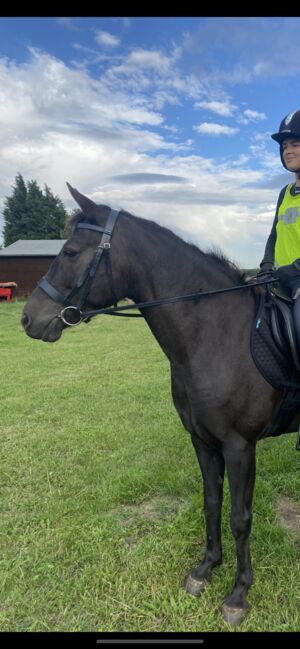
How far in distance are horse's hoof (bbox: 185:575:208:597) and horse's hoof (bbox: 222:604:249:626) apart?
0.22 metres

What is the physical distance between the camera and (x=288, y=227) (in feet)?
9.21

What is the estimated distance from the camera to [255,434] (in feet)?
8.32

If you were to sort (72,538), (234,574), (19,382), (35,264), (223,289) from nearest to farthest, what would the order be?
(223,289), (234,574), (72,538), (19,382), (35,264)

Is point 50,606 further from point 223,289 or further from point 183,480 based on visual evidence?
point 223,289

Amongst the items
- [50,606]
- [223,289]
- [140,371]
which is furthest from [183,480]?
[140,371]

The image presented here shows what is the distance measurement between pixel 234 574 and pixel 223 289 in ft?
6.84

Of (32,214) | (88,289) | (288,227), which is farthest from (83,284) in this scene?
(32,214)

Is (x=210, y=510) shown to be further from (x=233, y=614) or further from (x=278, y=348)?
(x=278, y=348)

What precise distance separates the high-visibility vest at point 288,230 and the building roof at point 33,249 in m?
28.0

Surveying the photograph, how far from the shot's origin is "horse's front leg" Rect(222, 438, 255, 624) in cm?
250

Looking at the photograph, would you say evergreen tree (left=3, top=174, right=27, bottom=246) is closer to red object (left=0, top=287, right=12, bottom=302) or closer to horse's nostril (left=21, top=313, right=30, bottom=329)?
red object (left=0, top=287, right=12, bottom=302)

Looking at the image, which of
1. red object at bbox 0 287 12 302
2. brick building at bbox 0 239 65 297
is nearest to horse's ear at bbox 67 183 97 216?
red object at bbox 0 287 12 302

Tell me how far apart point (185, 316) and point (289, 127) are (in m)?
1.42

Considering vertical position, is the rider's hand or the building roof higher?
the building roof
